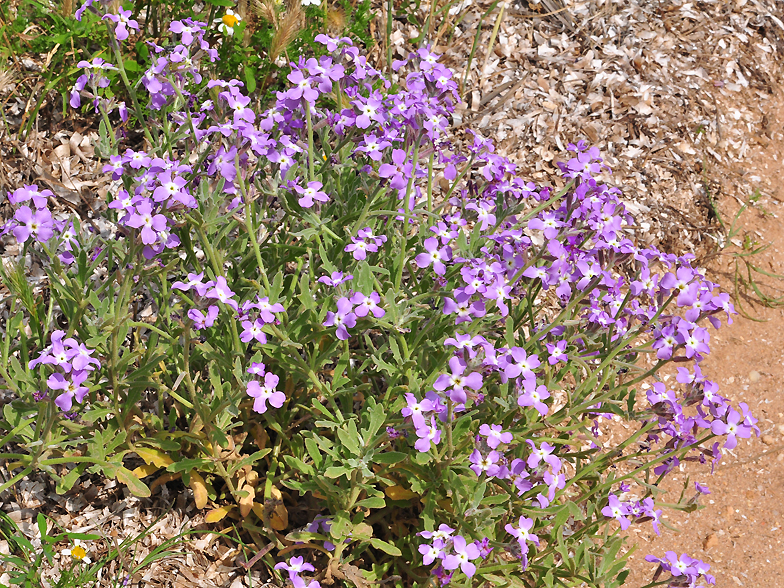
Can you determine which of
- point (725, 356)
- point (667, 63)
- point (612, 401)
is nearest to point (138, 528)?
point (612, 401)

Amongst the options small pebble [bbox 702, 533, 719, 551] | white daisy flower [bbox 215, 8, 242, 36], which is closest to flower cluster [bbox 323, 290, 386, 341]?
white daisy flower [bbox 215, 8, 242, 36]

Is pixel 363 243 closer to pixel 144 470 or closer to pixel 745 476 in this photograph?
pixel 144 470

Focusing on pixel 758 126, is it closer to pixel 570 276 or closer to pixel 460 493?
pixel 570 276

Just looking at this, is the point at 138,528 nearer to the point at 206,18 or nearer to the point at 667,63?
the point at 206,18

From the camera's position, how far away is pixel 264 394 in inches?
107

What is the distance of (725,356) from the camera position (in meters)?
5.12

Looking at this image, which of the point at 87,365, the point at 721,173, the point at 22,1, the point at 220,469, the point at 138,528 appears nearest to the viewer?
the point at 87,365

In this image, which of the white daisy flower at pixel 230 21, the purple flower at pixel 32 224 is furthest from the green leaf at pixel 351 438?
the white daisy flower at pixel 230 21

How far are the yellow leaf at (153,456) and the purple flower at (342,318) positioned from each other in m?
1.05

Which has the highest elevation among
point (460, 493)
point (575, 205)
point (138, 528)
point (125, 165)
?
point (575, 205)

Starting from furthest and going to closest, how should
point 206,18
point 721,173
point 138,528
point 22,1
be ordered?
point 721,173 < point 206,18 < point 22,1 < point 138,528

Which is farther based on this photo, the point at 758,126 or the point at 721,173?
the point at 758,126

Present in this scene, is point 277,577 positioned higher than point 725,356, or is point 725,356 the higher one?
point 725,356

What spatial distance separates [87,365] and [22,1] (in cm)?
317
